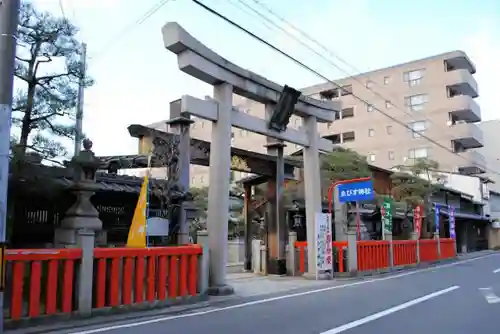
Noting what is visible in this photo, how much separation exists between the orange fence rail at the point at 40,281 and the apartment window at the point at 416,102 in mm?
42814

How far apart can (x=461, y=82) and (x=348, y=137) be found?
1220cm

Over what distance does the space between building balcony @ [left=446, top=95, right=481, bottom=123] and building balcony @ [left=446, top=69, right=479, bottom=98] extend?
3.70 feet

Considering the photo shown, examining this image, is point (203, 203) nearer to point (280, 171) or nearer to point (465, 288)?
point (280, 171)

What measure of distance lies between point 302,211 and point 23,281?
43.6 ft

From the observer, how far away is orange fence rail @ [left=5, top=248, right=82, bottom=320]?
312 inches

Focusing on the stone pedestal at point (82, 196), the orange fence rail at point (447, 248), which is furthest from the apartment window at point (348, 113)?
the stone pedestal at point (82, 196)

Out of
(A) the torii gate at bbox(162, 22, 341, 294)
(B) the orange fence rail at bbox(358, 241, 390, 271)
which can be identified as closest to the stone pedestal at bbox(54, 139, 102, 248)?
(A) the torii gate at bbox(162, 22, 341, 294)

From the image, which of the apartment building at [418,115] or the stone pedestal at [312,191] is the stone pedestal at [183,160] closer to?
the stone pedestal at [312,191]

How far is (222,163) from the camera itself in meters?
12.6

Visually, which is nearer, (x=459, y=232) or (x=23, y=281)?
(x=23, y=281)

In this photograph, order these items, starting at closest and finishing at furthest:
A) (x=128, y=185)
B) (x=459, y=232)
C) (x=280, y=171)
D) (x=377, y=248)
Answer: (x=128, y=185) < (x=280, y=171) < (x=377, y=248) < (x=459, y=232)

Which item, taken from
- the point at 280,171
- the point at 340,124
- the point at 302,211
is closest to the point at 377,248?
the point at 302,211

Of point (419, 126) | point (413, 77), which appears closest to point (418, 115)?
point (419, 126)

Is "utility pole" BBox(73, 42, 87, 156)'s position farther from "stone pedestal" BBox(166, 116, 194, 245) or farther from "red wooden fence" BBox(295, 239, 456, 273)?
"red wooden fence" BBox(295, 239, 456, 273)
